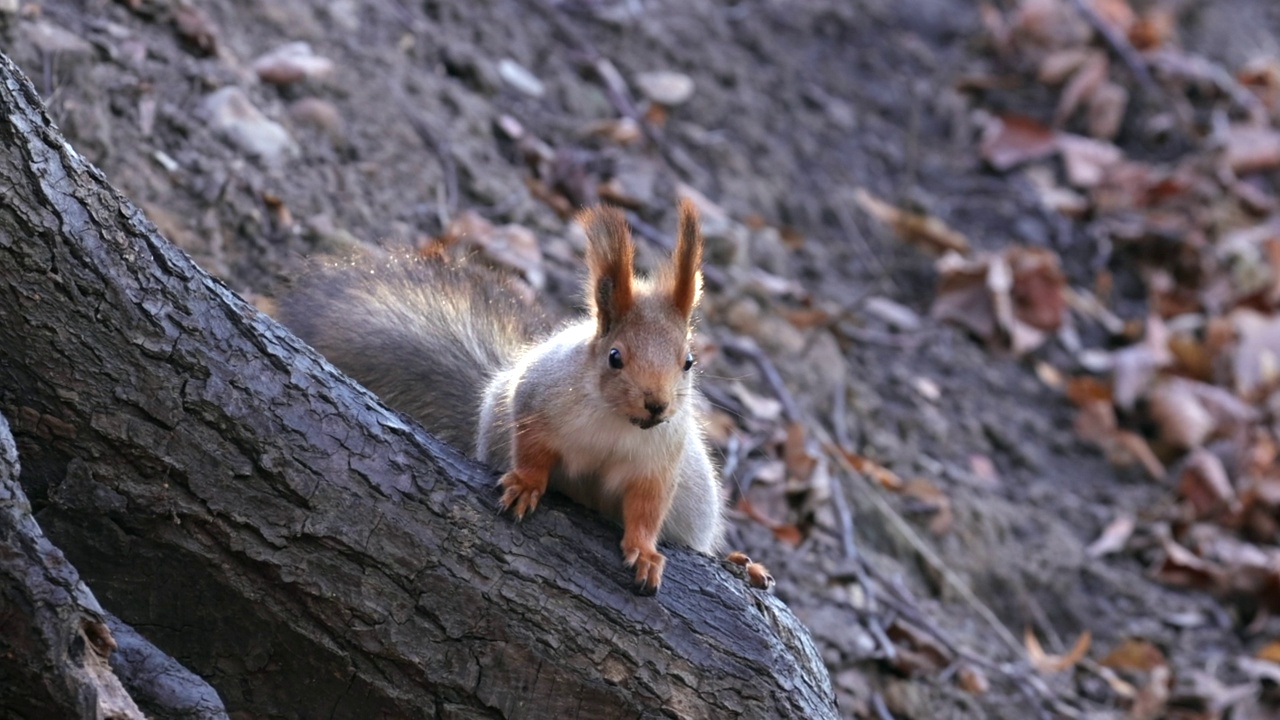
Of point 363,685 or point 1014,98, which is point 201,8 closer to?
point 363,685

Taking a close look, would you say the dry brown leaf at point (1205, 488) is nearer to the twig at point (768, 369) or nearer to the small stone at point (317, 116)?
the twig at point (768, 369)

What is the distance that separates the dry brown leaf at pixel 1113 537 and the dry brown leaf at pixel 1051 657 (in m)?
0.45

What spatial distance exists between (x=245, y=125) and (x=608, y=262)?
4.74 ft

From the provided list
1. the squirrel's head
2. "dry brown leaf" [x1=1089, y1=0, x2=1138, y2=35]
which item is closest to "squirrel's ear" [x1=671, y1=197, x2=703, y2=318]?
the squirrel's head

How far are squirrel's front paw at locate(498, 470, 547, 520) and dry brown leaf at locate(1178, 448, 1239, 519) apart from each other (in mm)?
2957

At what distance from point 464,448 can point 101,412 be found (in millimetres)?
841

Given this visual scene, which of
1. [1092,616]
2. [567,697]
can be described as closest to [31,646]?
[567,697]

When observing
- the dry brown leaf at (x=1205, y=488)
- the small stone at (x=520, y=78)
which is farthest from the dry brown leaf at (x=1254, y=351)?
the small stone at (x=520, y=78)

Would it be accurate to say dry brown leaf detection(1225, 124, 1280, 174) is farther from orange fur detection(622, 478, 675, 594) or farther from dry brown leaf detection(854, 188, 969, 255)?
orange fur detection(622, 478, 675, 594)

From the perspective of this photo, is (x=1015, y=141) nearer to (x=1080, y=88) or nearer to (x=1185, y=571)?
(x=1080, y=88)

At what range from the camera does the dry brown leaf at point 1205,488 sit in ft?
13.9

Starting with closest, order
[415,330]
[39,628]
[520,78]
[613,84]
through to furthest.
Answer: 1. [39,628]
2. [415,330]
3. [520,78]
4. [613,84]

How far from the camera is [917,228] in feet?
15.5

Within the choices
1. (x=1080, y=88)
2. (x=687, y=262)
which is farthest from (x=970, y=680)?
(x=1080, y=88)
